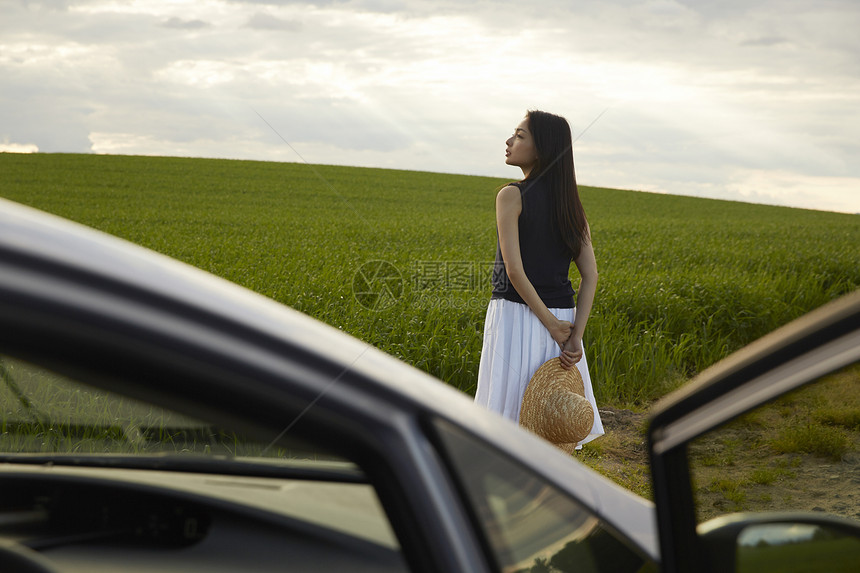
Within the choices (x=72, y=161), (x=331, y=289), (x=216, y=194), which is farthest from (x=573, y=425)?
(x=72, y=161)

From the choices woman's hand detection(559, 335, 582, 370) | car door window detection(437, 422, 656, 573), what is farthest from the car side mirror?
woman's hand detection(559, 335, 582, 370)

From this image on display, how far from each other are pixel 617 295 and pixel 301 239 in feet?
27.6

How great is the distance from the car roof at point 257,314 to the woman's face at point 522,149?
8.01 feet

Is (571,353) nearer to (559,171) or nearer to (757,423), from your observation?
(559,171)

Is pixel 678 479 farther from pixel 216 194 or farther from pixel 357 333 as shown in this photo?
pixel 216 194

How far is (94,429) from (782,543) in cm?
131

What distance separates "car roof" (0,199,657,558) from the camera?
689mm

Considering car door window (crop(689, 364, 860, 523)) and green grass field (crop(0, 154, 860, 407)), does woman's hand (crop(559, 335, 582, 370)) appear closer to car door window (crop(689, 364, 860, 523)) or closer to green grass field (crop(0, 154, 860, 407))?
car door window (crop(689, 364, 860, 523))

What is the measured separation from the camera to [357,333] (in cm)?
597

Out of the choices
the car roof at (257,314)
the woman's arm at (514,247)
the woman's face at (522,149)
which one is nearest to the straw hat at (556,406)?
the woman's arm at (514,247)

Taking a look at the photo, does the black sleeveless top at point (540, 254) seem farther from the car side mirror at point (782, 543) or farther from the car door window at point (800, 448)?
the car side mirror at point (782, 543)

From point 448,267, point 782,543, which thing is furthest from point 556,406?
point 448,267

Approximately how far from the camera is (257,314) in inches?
31.4

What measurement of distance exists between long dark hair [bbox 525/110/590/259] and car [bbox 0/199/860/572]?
2282 mm
